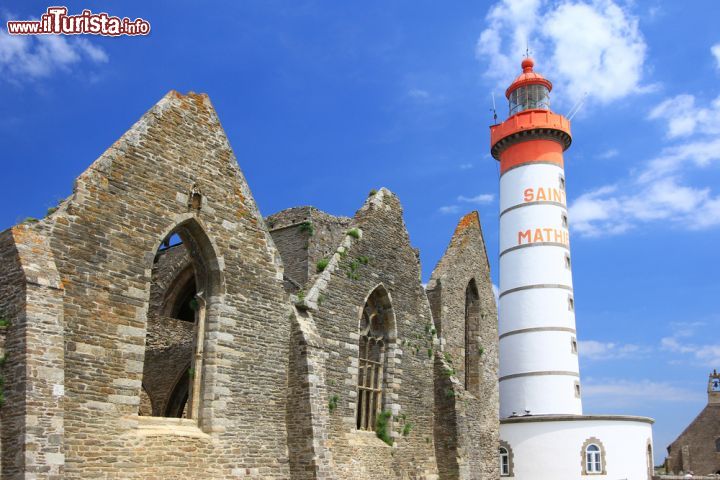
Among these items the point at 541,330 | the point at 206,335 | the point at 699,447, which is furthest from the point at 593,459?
the point at 699,447

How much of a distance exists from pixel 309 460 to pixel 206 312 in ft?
→ 10.5

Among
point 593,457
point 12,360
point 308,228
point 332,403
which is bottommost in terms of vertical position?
point 593,457

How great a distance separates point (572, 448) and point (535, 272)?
7.46 meters

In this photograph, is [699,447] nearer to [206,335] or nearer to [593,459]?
[593,459]

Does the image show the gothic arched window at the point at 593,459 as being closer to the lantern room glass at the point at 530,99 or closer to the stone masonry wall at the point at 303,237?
the stone masonry wall at the point at 303,237

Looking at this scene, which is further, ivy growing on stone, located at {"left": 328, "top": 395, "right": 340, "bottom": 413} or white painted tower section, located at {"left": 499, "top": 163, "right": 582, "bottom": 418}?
white painted tower section, located at {"left": 499, "top": 163, "right": 582, "bottom": 418}

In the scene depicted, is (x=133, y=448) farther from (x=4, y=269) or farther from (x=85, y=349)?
(x=4, y=269)

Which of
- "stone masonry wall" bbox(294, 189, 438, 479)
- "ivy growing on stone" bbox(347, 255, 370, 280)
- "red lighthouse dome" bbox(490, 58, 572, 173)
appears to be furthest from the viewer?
"red lighthouse dome" bbox(490, 58, 572, 173)

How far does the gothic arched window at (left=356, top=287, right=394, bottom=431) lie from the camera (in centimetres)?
1608

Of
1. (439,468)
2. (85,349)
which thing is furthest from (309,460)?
(439,468)

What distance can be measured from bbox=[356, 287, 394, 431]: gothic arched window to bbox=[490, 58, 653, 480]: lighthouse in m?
11.0

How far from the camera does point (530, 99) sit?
34.4 meters

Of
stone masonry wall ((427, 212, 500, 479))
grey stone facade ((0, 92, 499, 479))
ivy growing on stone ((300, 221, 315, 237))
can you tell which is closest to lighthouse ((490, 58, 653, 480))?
stone masonry wall ((427, 212, 500, 479))

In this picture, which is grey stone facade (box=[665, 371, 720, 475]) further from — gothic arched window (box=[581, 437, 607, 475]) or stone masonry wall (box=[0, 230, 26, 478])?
stone masonry wall (box=[0, 230, 26, 478])
